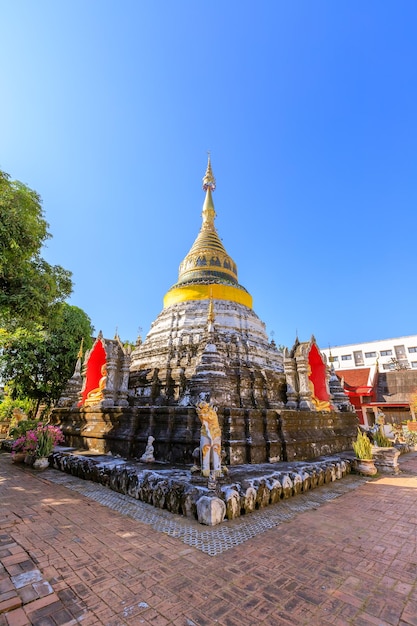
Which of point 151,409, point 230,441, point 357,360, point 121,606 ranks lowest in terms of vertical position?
point 121,606

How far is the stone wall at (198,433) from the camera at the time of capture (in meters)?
7.93

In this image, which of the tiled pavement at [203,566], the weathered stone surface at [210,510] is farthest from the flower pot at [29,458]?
the weathered stone surface at [210,510]

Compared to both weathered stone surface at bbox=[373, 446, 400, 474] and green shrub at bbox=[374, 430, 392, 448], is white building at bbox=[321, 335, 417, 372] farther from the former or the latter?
weathered stone surface at bbox=[373, 446, 400, 474]

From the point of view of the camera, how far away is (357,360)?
48656mm

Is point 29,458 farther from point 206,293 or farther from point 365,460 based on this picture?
point 206,293

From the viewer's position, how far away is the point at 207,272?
18.8 m

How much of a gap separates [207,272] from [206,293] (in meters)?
2.57

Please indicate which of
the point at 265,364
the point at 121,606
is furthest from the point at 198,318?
the point at 121,606

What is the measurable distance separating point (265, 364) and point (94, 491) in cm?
927

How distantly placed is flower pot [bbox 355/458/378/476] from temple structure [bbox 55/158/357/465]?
1.33 meters

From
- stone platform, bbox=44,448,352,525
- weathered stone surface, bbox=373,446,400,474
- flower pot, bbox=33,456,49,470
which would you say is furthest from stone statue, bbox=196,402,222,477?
weathered stone surface, bbox=373,446,400,474

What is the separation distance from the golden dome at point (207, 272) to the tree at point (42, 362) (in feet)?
25.4

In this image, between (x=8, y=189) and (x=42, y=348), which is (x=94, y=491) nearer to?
(x=8, y=189)

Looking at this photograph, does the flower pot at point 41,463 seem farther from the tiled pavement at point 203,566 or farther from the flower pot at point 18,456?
the tiled pavement at point 203,566
